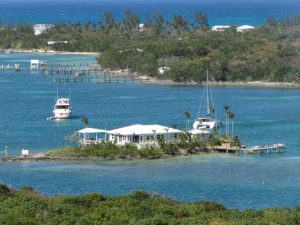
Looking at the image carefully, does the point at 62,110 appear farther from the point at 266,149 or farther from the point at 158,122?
the point at 266,149

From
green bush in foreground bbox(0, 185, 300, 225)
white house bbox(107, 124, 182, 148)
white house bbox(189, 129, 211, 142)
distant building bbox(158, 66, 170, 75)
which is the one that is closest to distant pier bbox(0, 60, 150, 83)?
distant building bbox(158, 66, 170, 75)

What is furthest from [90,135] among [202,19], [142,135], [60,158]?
[202,19]

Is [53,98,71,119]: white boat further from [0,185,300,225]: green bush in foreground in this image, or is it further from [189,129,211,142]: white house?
[0,185,300,225]: green bush in foreground

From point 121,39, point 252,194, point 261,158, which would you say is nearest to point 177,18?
point 121,39

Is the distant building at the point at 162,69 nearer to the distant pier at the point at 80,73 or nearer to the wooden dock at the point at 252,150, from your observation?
the distant pier at the point at 80,73

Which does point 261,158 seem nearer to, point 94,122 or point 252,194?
point 252,194

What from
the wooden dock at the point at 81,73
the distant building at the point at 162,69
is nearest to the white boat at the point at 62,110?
the wooden dock at the point at 81,73
